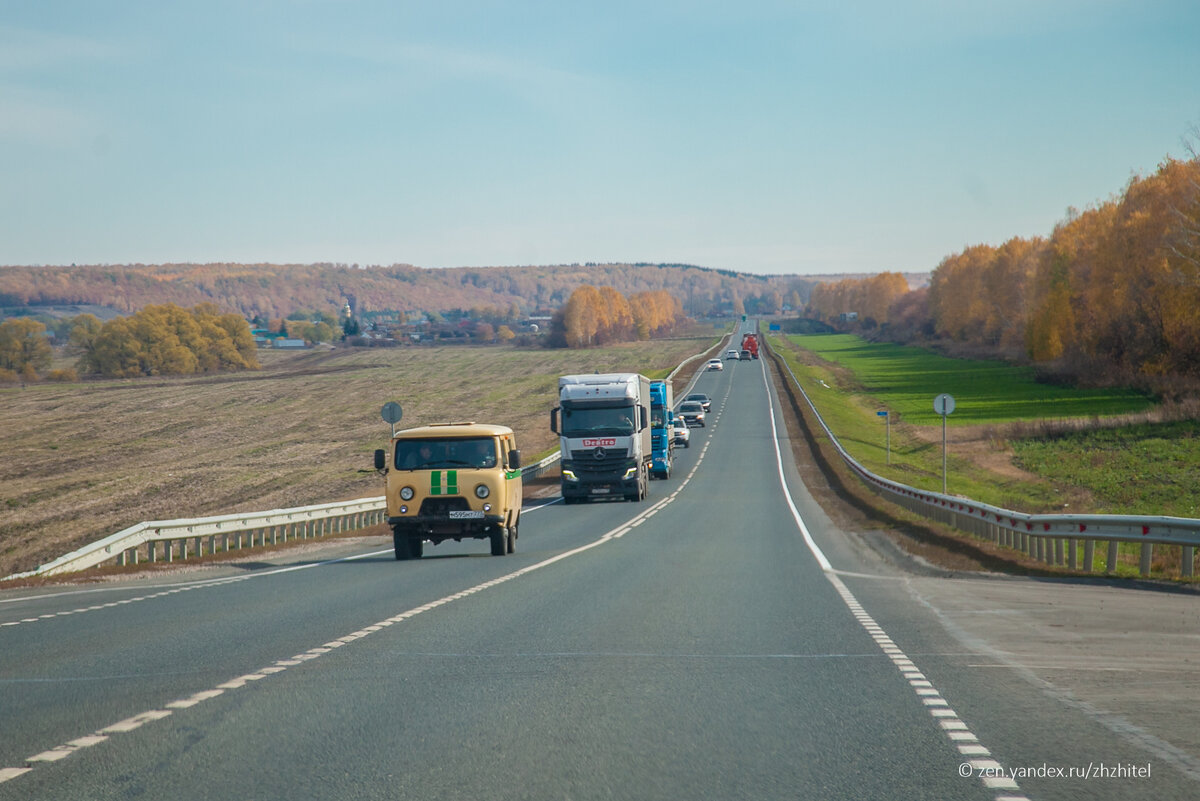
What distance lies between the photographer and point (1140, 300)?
222ft

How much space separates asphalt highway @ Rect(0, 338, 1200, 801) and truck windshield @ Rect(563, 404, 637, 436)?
2033 centimetres

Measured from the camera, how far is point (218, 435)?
2832 inches

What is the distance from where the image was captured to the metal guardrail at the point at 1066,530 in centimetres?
1612

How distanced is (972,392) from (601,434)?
5693cm

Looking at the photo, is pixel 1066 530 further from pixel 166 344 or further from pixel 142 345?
pixel 166 344

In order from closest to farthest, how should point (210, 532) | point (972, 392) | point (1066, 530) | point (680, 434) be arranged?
point (1066, 530) → point (210, 532) → point (680, 434) → point (972, 392)

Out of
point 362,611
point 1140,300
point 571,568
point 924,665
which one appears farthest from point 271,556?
point 1140,300

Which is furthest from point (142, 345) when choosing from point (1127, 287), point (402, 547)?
point (402, 547)

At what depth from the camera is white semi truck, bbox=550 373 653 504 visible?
37375 mm

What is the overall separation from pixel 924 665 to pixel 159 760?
20.5 feet

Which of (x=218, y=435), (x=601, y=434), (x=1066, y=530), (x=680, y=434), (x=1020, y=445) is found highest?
(x=1066, y=530)

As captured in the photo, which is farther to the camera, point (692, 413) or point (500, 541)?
point (692, 413)

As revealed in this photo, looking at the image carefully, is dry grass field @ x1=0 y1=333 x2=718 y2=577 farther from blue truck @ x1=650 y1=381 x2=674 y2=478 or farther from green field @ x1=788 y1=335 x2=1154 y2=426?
green field @ x1=788 y1=335 x2=1154 y2=426

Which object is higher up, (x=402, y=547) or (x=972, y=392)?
(x=402, y=547)
